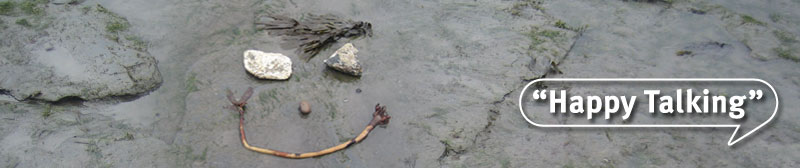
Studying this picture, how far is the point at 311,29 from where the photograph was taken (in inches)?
171

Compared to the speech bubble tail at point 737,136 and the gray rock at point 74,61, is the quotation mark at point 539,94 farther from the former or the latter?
the gray rock at point 74,61

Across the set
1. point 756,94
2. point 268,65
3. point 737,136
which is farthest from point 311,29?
point 756,94

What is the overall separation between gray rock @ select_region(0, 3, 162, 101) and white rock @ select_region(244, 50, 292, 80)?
602 millimetres

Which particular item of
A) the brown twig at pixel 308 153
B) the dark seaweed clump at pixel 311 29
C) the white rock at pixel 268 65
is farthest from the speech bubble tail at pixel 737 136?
the white rock at pixel 268 65

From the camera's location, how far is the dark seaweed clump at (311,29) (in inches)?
165

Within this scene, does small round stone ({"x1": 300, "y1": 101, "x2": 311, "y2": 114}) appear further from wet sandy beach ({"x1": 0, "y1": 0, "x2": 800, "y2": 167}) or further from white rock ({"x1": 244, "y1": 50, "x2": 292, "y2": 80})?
white rock ({"x1": 244, "y1": 50, "x2": 292, "y2": 80})

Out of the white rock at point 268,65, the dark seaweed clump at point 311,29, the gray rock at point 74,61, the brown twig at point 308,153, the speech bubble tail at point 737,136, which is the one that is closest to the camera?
the brown twig at point 308,153

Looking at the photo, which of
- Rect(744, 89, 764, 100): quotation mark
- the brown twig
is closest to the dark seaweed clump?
the brown twig

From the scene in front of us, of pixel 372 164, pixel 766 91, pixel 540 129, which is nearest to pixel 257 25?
pixel 372 164

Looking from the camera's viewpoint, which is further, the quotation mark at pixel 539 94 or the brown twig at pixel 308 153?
the quotation mark at pixel 539 94

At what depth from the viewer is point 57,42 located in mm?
4031

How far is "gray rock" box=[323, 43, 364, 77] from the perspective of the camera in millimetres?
3801

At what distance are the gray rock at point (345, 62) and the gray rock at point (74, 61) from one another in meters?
1.15

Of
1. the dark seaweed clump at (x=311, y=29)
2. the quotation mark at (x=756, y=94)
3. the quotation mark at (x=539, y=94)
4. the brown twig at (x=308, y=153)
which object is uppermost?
the dark seaweed clump at (x=311, y=29)
